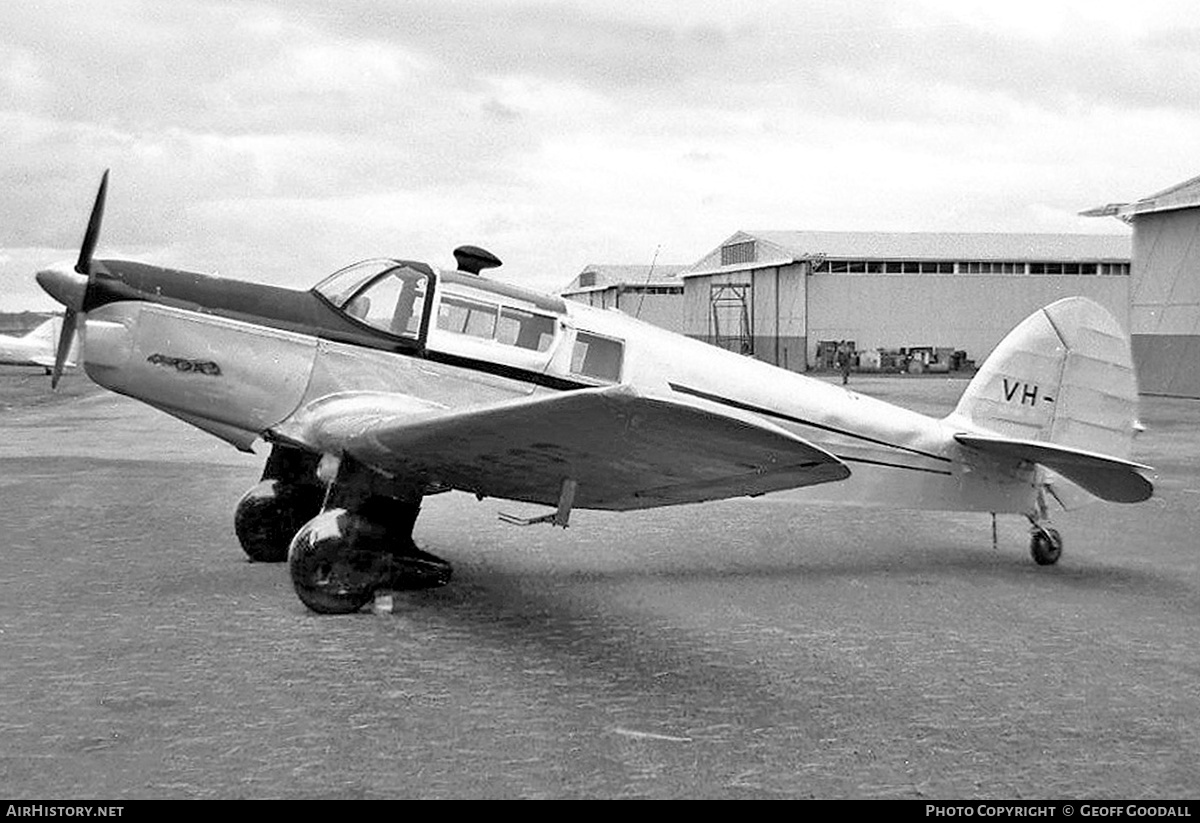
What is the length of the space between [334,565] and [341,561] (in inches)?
Answer: 1.7

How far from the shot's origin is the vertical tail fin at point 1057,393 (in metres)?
8.80

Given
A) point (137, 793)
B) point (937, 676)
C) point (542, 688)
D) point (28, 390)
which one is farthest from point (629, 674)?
point (28, 390)

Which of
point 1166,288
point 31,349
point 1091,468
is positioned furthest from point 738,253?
point 1091,468

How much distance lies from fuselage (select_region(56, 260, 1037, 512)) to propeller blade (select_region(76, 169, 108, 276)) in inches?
9.1

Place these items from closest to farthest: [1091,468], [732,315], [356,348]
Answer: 1. [356,348]
2. [1091,468]
3. [732,315]

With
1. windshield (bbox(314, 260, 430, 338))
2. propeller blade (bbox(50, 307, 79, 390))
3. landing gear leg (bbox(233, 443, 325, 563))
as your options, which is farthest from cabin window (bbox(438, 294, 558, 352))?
propeller blade (bbox(50, 307, 79, 390))

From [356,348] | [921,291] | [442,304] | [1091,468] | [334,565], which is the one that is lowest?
[334,565]

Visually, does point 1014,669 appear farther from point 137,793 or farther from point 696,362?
point 137,793

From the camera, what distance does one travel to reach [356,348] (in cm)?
739

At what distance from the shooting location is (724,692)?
5152mm

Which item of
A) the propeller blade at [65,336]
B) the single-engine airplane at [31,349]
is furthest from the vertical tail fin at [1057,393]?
the single-engine airplane at [31,349]

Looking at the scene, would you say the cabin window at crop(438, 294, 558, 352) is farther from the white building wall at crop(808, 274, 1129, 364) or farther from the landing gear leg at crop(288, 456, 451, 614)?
the white building wall at crop(808, 274, 1129, 364)

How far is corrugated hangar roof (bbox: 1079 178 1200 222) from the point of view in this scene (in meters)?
34.4

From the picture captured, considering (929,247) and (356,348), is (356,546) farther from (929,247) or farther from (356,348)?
(929,247)
